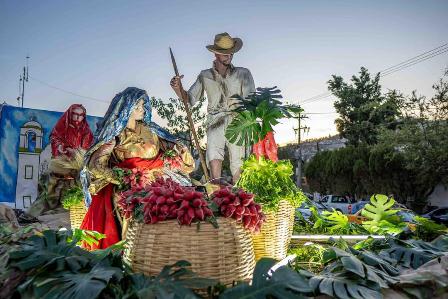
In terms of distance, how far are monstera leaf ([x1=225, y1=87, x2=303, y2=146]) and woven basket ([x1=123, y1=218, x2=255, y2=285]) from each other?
1772 mm

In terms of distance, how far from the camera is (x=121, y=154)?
447 centimetres

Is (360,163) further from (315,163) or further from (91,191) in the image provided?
(91,191)

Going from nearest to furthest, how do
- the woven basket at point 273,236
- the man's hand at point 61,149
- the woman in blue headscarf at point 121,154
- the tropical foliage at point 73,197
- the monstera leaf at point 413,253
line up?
the monstera leaf at point 413,253
the woven basket at point 273,236
the woman in blue headscarf at point 121,154
the tropical foliage at point 73,197
the man's hand at point 61,149

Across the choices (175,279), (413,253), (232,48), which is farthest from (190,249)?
(232,48)

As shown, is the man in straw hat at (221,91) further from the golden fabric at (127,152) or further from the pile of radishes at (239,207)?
the pile of radishes at (239,207)

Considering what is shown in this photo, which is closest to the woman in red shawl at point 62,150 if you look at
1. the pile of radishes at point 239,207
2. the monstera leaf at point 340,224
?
the monstera leaf at point 340,224

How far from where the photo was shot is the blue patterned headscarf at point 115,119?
420 centimetres

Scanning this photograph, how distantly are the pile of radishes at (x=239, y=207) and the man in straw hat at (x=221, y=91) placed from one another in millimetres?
2332

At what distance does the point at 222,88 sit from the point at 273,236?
2.20 m

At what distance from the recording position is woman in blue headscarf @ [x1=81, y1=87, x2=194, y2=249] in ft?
13.6

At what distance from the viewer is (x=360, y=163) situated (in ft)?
88.2

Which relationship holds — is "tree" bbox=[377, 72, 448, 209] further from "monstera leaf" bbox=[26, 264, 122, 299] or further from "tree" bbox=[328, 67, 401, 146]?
"monstera leaf" bbox=[26, 264, 122, 299]

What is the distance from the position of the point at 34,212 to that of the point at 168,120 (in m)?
9.18

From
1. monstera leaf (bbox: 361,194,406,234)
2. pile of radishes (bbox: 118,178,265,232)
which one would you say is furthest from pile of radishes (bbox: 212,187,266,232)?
monstera leaf (bbox: 361,194,406,234)
